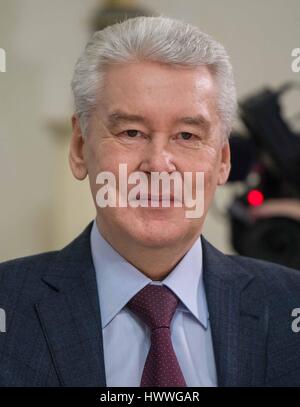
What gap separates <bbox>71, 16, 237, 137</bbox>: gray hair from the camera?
730mm

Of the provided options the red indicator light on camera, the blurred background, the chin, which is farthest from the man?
the red indicator light on camera

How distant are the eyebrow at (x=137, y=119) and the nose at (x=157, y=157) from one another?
0.08ft

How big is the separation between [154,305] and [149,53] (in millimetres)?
269

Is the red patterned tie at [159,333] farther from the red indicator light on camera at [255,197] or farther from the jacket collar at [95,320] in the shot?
the red indicator light on camera at [255,197]

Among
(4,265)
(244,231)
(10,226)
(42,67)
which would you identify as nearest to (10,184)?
(10,226)

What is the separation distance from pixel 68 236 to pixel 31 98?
95 cm

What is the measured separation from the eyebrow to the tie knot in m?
0.18

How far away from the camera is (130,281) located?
30.5 inches

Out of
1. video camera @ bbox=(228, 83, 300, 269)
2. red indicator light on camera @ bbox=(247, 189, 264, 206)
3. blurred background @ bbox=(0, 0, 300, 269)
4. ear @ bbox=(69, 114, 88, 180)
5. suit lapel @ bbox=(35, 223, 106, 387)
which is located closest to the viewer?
suit lapel @ bbox=(35, 223, 106, 387)

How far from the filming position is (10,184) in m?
2.15

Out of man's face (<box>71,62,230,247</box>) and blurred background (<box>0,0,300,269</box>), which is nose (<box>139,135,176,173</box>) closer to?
man's face (<box>71,62,230,247</box>)

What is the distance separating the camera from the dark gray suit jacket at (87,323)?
716 mm

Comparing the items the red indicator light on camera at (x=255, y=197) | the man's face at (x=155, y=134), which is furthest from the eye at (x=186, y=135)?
the red indicator light on camera at (x=255, y=197)

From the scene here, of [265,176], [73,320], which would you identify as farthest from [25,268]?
[265,176]
